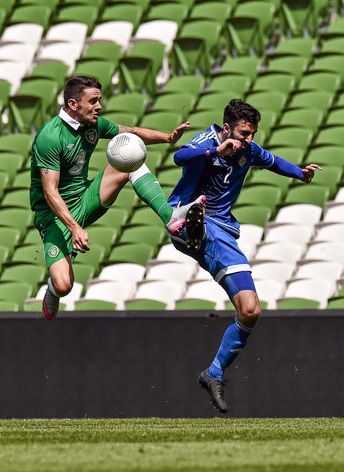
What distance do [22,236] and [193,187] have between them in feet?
21.4

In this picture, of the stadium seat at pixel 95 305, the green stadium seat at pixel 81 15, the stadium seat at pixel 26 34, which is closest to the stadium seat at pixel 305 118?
the stadium seat at pixel 95 305

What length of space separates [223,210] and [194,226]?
492 millimetres

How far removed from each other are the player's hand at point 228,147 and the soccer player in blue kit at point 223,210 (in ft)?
0.52

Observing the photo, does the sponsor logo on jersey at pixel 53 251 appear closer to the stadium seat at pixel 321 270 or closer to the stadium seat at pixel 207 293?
the stadium seat at pixel 207 293

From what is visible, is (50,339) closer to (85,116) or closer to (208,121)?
→ (85,116)

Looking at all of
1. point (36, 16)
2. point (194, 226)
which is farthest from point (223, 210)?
point (36, 16)

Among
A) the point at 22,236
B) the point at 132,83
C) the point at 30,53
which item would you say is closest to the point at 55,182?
the point at 22,236

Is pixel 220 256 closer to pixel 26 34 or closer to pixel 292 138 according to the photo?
pixel 292 138

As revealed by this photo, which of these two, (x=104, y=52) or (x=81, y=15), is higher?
(x=81, y=15)

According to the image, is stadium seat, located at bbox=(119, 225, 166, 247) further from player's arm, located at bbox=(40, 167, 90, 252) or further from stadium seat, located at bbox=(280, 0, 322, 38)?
player's arm, located at bbox=(40, 167, 90, 252)

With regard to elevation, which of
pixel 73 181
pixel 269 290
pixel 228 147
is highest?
pixel 228 147

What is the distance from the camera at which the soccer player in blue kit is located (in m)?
8.36

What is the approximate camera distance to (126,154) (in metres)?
8.67

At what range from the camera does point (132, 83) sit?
57.1ft
